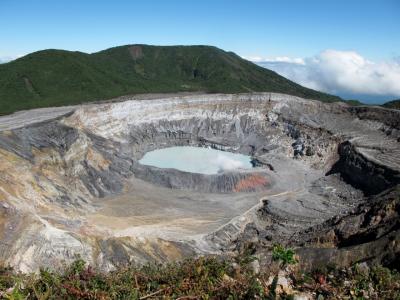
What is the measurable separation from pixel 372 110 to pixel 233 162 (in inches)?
884

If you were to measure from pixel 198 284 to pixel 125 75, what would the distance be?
126 metres

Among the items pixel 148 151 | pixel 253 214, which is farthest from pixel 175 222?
pixel 148 151

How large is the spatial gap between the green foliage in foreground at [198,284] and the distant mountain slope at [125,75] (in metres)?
78.6

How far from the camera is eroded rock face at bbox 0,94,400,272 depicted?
1334 inches

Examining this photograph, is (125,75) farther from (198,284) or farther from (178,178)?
(198,284)

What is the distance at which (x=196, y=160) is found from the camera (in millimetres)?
65938

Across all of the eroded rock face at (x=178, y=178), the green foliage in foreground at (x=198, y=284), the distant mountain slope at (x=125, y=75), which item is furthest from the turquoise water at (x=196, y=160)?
the green foliage in foreground at (x=198, y=284)

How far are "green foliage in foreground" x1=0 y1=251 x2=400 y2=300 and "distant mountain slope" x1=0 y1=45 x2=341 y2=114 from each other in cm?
7856

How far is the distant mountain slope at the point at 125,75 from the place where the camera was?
102 meters

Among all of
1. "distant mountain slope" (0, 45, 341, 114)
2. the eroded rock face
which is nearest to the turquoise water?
the eroded rock face

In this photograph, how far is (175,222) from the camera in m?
42.0

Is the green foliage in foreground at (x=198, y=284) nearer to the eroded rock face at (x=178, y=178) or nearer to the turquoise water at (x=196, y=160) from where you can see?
the eroded rock face at (x=178, y=178)

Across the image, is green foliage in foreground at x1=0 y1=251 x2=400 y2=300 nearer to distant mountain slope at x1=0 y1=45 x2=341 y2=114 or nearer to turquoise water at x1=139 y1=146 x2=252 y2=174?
turquoise water at x1=139 y1=146 x2=252 y2=174

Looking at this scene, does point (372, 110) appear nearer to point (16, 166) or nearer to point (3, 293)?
point (16, 166)
